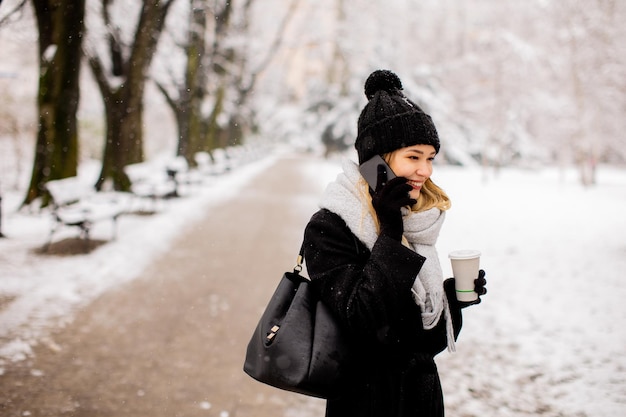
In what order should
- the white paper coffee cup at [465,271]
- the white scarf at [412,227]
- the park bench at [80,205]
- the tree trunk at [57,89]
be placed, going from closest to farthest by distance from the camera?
the white scarf at [412,227]
the white paper coffee cup at [465,271]
the park bench at [80,205]
the tree trunk at [57,89]

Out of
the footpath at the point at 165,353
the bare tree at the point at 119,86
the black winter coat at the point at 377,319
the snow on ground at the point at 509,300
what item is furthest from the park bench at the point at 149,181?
the black winter coat at the point at 377,319

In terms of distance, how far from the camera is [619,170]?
1801 inches

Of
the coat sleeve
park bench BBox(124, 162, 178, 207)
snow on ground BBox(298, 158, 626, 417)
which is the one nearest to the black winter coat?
the coat sleeve

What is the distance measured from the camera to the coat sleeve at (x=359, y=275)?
59.7 inches

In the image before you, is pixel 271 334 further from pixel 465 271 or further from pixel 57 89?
pixel 57 89

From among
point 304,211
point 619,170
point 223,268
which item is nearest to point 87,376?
point 223,268

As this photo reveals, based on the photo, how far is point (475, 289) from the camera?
5.81 feet

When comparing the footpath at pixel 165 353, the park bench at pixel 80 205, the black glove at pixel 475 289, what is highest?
the black glove at pixel 475 289

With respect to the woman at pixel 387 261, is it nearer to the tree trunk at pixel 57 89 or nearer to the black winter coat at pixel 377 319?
the black winter coat at pixel 377 319

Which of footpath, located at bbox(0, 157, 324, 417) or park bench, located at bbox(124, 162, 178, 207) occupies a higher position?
park bench, located at bbox(124, 162, 178, 207)

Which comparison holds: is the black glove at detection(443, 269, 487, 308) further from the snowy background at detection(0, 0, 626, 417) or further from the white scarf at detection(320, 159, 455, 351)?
the snowy background at detection(0, 0, 626, 417)

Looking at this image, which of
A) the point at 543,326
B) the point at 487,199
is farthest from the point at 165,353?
the point at 487,199

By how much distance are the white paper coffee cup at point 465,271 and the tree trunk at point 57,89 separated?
11088mm

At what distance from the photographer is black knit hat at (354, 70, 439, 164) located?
5.41 feet
